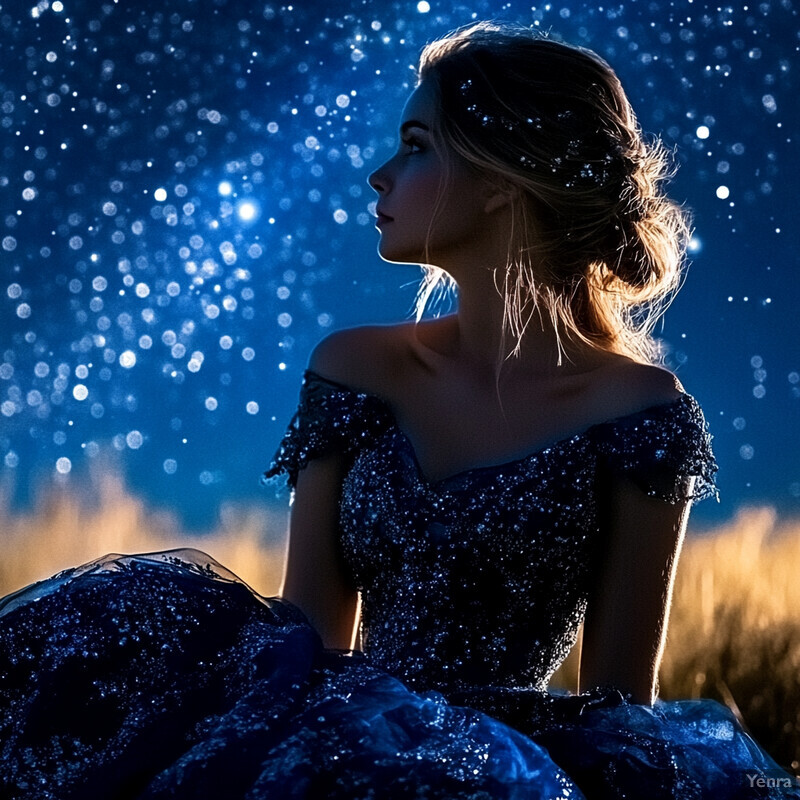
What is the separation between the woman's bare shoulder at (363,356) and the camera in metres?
1.50

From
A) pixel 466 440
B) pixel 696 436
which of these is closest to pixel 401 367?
pixel 466 440

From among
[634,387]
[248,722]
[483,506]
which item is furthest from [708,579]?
[248,722]

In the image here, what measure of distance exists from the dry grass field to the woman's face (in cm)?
112

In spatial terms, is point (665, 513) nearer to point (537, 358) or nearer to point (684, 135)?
point (537, 358)

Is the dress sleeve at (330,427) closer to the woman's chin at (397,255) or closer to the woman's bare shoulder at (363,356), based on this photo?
the woman's bare shoulder at (363,356)

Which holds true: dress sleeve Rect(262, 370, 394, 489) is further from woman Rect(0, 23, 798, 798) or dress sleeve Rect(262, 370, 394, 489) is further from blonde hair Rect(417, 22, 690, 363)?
blonde hair Rect(417, 22, 690, 363)

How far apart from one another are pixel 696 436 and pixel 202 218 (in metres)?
1.39

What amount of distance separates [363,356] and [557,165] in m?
0.39

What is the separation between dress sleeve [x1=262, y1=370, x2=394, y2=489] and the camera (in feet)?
4.73

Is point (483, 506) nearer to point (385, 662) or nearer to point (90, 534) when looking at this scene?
point (385, 662)

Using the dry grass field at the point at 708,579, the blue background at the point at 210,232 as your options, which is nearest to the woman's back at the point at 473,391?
the blue background at the point at 210,232

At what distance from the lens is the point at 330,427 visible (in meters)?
1.44

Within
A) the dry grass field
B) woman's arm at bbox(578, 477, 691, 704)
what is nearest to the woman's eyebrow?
woman's arm at bbox(578, 477, 691, 704)

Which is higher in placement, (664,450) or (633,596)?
(664,450)
